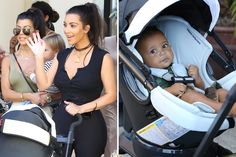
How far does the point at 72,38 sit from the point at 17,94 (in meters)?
0.29

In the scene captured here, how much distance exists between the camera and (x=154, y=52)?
212 centimetres

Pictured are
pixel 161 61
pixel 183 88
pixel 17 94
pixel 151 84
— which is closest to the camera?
pixel 17 94

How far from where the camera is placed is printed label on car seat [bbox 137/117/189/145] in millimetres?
1899

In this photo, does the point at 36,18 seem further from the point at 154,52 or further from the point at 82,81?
the point at 154,52

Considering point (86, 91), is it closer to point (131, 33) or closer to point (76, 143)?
point (76, 143)

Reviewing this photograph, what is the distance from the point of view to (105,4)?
1.74m

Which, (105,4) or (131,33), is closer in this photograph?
(105,4)

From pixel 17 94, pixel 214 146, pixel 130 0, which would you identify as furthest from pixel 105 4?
pixel 214 146

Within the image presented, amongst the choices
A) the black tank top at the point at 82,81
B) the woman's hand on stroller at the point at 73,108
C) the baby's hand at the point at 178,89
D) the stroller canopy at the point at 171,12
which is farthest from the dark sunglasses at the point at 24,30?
the baby's hand at the point at 178,89

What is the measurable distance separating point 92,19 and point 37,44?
0.74 feet

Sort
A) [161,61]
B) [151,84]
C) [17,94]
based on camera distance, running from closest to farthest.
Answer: [17,94] → [151,84] → [161,61]

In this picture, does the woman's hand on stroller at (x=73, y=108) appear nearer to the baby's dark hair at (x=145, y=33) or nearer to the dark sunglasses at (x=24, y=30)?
the dark sunglasses at (x=24, y=30)

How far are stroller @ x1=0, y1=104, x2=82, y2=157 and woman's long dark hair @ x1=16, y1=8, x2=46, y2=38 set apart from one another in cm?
39

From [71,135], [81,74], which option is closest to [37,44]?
[81,74]
